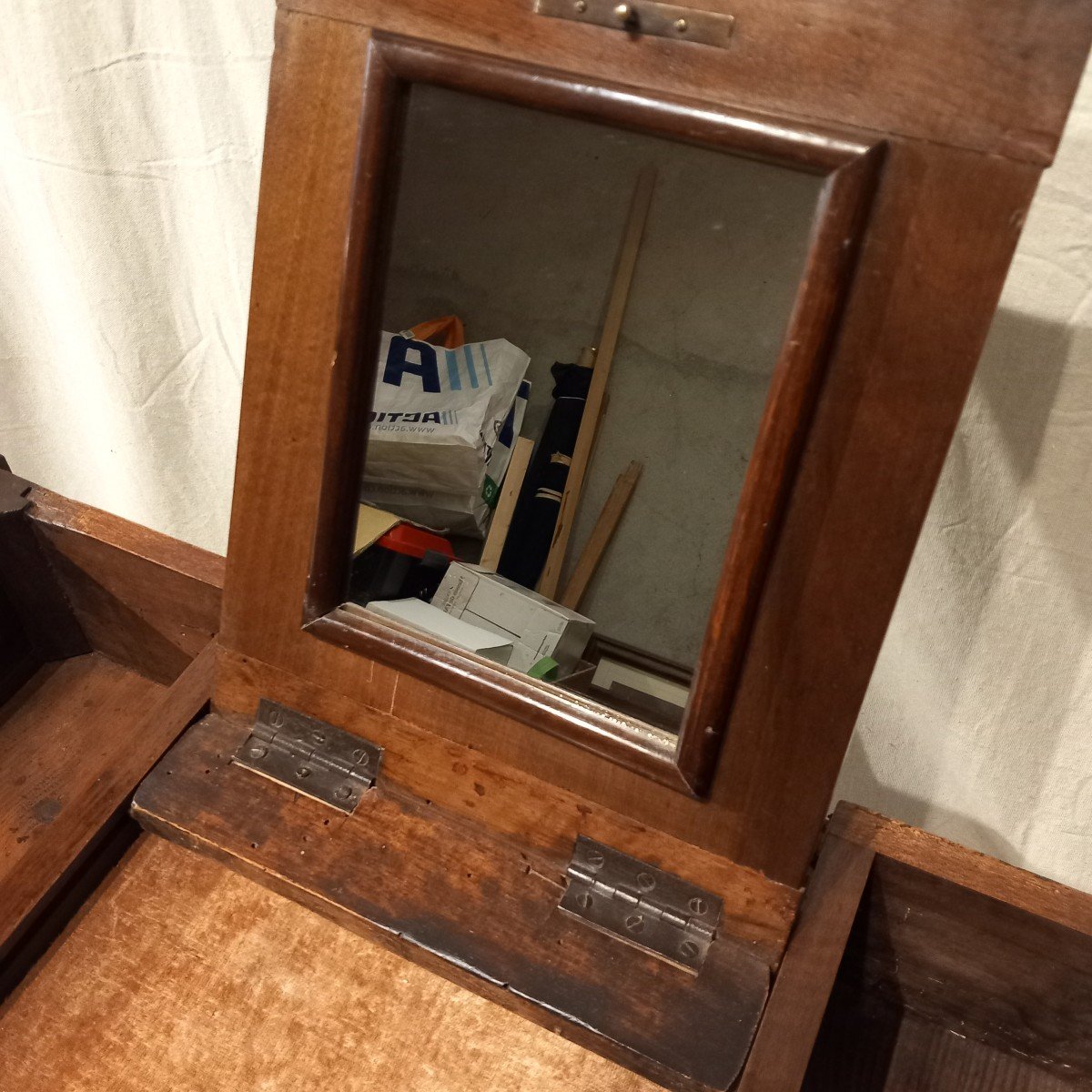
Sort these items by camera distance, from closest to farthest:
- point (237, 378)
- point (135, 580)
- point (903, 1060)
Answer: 1. point (903, 1060)
2. point (135, 580)
3. point (237, 378)

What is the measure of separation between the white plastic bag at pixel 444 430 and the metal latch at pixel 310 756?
7.3 inches

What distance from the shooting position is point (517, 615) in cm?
79

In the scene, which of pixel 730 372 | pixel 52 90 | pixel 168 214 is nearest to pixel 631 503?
pixel 730 372

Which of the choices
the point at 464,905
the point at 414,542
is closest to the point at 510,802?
the point at 464,905

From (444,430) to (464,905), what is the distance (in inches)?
13.8

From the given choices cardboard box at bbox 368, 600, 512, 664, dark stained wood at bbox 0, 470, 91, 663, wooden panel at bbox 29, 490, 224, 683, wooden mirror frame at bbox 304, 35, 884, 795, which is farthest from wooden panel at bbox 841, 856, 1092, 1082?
dark stained wood at bbox 0, 470, 91, 663

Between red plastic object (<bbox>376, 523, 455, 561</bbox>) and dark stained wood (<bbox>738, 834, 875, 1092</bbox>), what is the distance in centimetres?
36

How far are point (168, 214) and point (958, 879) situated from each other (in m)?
1.11

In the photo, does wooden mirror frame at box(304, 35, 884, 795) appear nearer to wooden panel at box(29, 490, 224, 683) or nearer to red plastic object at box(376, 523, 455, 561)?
red plastic object at box(376, 523, 455, 561)

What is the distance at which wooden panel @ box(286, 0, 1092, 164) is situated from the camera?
55 centimetres

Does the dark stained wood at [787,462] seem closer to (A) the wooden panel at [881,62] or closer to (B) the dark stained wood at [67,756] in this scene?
(A) the wooden panel at [881,62]

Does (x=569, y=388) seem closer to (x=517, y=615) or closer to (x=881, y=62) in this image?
(x=517, y=615)

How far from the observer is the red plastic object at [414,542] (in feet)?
2.65

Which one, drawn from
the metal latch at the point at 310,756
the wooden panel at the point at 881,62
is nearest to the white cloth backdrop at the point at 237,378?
the wooden panel at the point at 881,62
